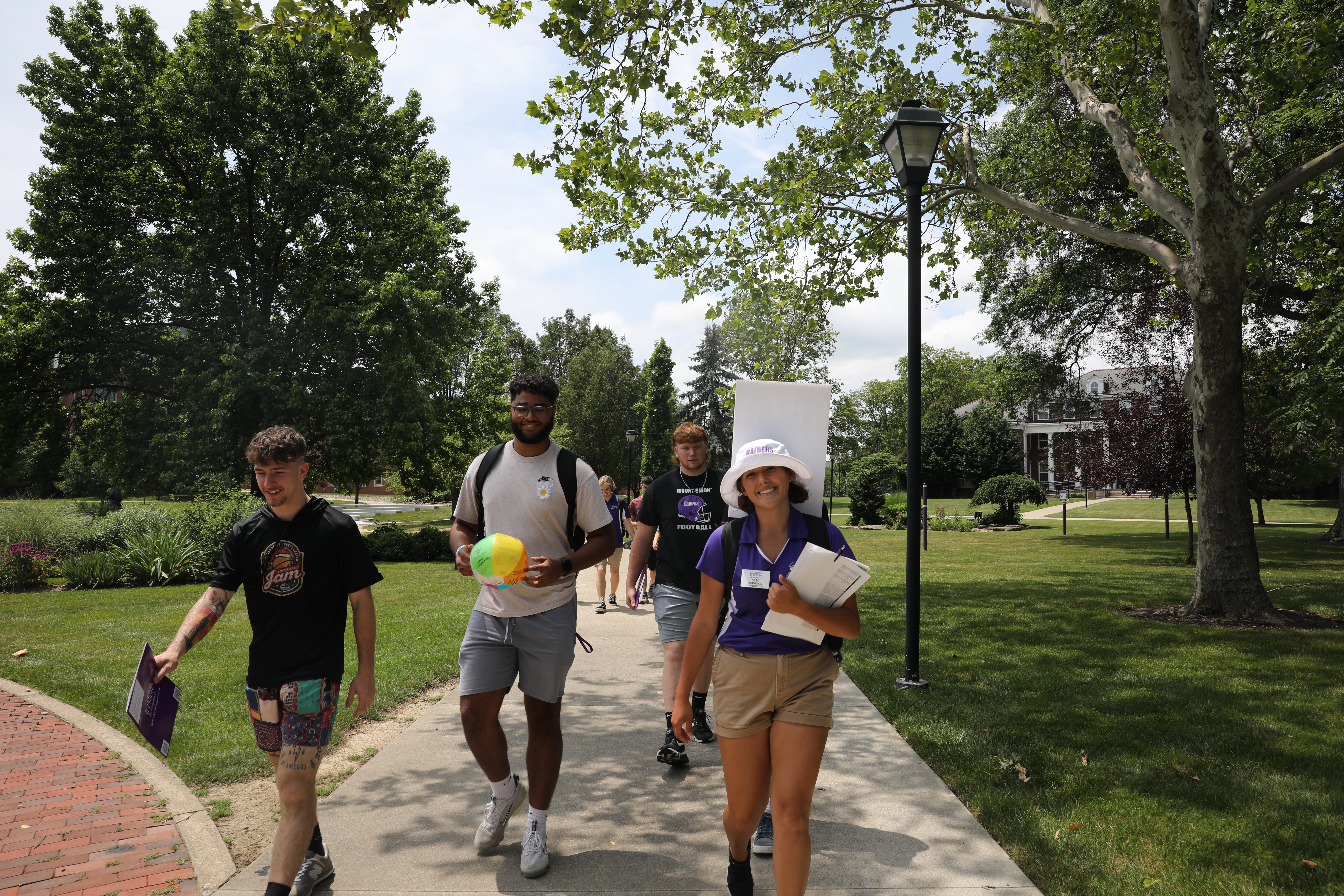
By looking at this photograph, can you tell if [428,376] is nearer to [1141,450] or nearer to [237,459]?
[237,459]

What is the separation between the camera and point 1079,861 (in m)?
3.57

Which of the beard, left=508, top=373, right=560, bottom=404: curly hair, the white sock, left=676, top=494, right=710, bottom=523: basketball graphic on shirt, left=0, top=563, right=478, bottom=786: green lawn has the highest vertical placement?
left=508, top=373, right=560, bottom=404: curly hair

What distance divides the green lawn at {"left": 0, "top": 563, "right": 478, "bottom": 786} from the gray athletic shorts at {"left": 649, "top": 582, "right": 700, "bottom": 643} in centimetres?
248

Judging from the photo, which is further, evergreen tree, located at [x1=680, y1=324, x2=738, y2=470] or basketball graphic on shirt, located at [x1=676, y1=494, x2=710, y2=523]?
evergreen tree, located at [x1=680, y1=324, x2=738, y2=470]

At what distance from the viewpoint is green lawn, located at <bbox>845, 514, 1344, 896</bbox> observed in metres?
3.63

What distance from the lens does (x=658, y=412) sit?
53.8 metres

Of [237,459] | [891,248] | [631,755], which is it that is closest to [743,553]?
[631,755]

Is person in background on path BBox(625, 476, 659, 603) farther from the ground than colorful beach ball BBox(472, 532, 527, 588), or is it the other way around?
colorful beach ball BBox(472, 532, 527, 588)

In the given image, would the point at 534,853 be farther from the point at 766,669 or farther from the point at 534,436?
the point at 534,436

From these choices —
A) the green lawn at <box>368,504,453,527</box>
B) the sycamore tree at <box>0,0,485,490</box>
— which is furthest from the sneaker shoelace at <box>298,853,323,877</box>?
the green lawn at <box>368,504,453,527</box>

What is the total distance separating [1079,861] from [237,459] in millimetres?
22392

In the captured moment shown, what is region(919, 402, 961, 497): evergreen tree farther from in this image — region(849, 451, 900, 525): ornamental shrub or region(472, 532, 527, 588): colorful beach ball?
region(472, 532, 527, 588): colorful beach ball

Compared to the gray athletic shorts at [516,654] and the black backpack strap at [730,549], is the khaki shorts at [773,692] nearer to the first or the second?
the black backpack strap at [730,549]

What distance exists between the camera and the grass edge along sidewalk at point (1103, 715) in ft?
12.1
